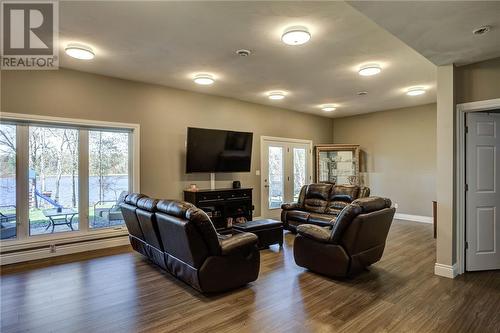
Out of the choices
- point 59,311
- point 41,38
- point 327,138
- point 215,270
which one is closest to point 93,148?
point 41,38

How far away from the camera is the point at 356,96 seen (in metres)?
6.20

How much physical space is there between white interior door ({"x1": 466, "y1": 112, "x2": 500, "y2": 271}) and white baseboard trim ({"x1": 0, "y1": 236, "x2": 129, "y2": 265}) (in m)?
5.27

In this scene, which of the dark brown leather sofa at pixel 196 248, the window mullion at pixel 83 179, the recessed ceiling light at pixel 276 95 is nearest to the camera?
the dark brown leather sofa at pixel 196 248

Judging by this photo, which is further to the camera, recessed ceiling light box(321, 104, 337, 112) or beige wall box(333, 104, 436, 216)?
recessed ceiling light box(321, 104, 337, 112)

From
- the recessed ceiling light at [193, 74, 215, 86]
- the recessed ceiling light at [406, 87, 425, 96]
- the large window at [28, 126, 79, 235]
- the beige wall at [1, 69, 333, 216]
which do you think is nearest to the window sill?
the large window at [28, 126, 79, 235]

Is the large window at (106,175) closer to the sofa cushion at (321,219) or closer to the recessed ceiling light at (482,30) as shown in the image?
the sofa cushion at (321,219)

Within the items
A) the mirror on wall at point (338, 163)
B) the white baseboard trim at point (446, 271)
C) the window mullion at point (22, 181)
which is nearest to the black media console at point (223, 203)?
the window mullion at point (22, 181)

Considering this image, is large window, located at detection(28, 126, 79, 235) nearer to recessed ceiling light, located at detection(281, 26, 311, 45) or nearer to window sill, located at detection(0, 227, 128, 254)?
window sill, located at detection(0, 227, 128, 254)

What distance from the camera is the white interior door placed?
368 centimetres

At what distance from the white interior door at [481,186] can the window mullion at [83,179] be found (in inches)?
223

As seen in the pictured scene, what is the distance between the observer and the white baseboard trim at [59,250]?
4012mm

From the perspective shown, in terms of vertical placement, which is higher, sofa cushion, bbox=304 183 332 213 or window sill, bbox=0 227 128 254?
sofa cushion, bbox=304 183 332 213

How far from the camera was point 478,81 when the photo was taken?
357cm

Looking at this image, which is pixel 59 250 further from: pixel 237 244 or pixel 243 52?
pixel 243 52
